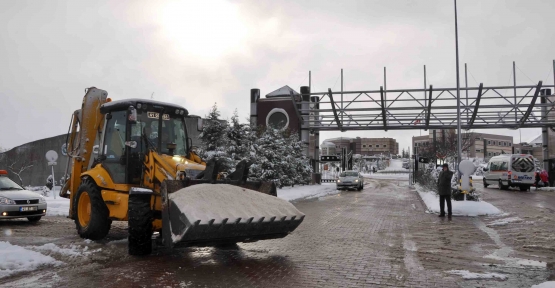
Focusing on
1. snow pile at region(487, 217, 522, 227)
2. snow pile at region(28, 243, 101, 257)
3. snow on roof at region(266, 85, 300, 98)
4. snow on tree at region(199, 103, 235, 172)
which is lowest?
snow pile at region(487, 217, 522, 227)

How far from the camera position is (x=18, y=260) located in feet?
23.8

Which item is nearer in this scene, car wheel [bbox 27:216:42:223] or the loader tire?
the loader tire

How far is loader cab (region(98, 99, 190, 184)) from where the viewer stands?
895 centimetres

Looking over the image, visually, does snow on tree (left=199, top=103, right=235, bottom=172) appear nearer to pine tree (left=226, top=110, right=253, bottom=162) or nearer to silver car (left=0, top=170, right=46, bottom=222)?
pine tree (left=226, top=110, right=253, bottom=162)

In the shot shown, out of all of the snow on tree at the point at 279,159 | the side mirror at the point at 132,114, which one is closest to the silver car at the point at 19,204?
the side mirror at the point at 132,114

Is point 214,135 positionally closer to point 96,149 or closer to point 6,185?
point 6,185

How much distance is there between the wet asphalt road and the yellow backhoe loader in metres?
0.51

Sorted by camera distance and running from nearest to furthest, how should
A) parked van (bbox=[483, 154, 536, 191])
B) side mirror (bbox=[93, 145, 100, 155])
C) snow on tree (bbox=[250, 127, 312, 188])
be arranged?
side mirror (bbox=[93, 145, 100, 155]) < snow on tree (bbox=[250, 127, 312, 188]) < parked van (bbox=[483, 154, 536, 191])

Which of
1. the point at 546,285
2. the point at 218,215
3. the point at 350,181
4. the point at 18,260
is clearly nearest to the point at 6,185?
the point at 18,260

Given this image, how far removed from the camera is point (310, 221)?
1408 centimetres

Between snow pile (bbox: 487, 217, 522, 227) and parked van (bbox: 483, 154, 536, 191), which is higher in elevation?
parked van (bbox: 483, 154, 536, 191)

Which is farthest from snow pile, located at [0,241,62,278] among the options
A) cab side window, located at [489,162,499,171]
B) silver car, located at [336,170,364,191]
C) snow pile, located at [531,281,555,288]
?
cab side window, located at [489,162,499,171]

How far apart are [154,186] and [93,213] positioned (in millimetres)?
1758

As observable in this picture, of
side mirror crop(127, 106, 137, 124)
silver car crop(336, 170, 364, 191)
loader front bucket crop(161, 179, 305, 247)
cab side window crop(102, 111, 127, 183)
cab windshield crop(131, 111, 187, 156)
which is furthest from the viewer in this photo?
silver car crop(336, 170, 364, 191)
